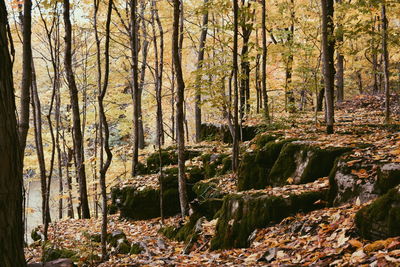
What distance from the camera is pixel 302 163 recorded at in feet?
18.2

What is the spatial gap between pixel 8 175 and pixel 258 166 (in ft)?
16.8

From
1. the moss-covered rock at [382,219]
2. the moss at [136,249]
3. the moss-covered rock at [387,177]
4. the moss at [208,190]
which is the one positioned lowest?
the moss at [136,249]

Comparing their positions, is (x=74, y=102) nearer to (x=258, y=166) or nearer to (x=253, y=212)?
(x=258, y=166)

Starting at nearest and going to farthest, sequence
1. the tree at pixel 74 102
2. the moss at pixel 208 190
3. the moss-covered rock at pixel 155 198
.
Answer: the tree at pixel 74 102
the moss at pixel 208 190
the moss-covered rock at pixel 155 198

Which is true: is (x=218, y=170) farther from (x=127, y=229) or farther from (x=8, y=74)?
(x=8, y=74)

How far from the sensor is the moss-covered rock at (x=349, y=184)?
3957mm

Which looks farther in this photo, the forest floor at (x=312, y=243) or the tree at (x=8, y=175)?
the forest floor at (x=312, y=243)

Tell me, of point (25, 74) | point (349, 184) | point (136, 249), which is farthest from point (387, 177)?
point (25, 74)

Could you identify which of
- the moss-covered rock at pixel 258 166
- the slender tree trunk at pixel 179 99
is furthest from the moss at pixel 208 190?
the moss-covered rock at pixel 258 166

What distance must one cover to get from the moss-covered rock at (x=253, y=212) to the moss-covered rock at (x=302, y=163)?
0.68 m

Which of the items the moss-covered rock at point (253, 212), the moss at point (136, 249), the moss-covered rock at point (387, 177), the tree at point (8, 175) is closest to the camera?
the tree at point (8, 175)

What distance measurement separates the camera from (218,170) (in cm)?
852

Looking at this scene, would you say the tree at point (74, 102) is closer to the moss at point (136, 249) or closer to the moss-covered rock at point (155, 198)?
the moss-covered rock at point (155, 198)

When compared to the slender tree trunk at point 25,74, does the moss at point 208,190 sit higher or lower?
lower
